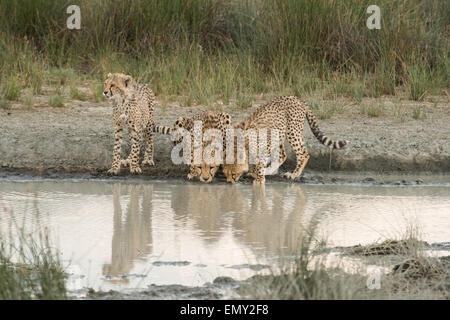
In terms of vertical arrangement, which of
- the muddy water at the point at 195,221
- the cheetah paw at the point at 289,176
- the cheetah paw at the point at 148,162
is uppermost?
the cheetah paw at the point at 148,162

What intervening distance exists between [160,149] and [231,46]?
405cm

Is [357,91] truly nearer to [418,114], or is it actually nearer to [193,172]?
[418,114]

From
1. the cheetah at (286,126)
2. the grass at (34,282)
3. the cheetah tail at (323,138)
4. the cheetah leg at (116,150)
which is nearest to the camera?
the grass at (34,282)

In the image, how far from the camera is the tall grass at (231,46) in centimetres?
1236

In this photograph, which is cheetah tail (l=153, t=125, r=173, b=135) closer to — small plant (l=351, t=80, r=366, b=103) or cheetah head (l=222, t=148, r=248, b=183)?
cheetah head (l=222, t=148, r=248, b=183)

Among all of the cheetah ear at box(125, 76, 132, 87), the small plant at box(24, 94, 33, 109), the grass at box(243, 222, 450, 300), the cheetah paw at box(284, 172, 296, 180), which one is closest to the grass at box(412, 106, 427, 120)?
the cheetah paw at box(284, 172, 296, 180)

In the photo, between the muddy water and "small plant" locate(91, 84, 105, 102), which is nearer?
the muddy water

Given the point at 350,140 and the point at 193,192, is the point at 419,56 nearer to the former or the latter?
the point at 350,140

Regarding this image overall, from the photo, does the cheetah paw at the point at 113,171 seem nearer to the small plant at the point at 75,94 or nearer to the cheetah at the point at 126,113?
the cheetah at the point at 126,113

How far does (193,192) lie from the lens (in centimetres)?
877

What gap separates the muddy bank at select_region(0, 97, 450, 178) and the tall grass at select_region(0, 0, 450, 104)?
62.0 inches

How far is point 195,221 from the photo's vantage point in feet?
24.2

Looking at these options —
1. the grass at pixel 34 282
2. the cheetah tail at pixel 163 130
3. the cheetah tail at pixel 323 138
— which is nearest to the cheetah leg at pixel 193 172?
the cheetah tail at pixel 163 130

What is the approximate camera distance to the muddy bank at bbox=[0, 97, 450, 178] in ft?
31.8
